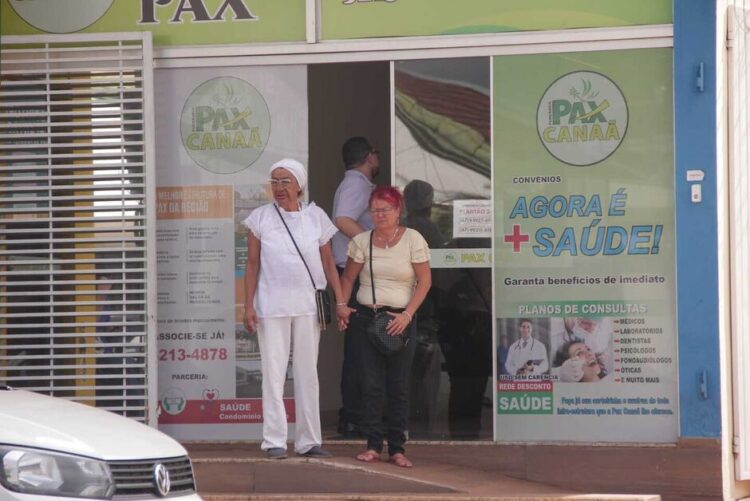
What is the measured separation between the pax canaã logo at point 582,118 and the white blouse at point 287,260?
1754mm

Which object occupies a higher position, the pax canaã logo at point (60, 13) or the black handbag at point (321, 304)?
the pax canaã logo at point (60, 13)

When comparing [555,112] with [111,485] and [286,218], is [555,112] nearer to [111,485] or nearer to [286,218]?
[286,218]

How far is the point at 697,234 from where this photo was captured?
32.1 ft

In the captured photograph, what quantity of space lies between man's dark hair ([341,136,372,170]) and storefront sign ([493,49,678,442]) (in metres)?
1.05

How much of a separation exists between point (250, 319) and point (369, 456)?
4.11 feet

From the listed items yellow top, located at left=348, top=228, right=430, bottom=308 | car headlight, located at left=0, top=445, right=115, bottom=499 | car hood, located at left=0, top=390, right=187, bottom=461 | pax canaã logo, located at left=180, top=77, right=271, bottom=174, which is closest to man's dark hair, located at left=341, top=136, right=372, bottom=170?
pax canaã logo, located at left=180, top=77, right=271, bottom=174

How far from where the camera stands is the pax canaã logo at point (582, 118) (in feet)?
33.0

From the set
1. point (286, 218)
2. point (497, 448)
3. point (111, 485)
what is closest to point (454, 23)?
point (286, 218)

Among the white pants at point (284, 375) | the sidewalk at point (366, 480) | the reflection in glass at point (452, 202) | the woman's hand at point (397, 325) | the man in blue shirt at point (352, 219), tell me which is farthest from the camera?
the man in blue shirt at point (352, 219)

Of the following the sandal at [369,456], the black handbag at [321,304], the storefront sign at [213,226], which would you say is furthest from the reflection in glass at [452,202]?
the black handbag at [321,304]

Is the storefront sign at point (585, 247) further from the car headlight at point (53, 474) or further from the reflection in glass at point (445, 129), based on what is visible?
the car headlight at point (53, 474)

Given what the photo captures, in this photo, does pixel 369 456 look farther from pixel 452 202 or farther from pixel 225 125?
pixel 225 125

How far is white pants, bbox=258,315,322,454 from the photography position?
9750 mm

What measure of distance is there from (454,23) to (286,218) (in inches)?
75.5
